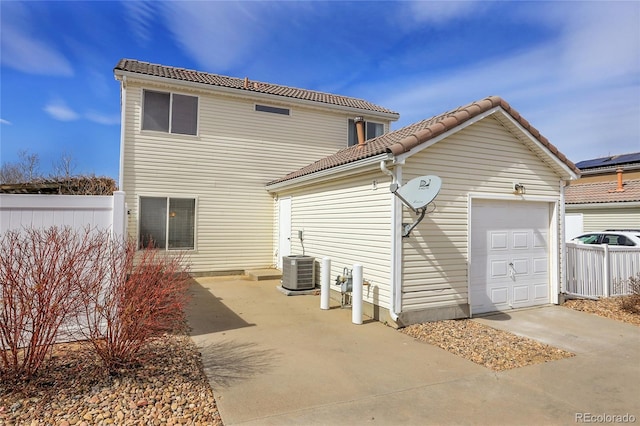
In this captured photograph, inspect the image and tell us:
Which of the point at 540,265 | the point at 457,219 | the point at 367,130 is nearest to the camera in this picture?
the point at 457,219

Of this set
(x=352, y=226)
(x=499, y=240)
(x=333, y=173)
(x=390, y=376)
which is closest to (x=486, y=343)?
(x=390, y=376)

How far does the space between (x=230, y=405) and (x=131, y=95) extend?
992 centimetres

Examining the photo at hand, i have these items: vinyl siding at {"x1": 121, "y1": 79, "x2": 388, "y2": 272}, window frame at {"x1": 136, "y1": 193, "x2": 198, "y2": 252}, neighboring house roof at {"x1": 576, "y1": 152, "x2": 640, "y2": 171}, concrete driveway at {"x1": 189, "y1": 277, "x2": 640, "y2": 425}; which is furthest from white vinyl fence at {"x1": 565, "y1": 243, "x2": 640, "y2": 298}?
neighboring house roof at {"x1": 576, "y1": 152, "x2": 640, "y2": 171}

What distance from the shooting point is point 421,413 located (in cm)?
326

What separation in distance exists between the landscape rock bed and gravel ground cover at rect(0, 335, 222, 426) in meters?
3.45

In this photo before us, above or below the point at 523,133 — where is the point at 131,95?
above

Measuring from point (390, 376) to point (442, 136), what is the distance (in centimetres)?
422

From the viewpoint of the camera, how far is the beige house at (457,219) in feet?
20.2

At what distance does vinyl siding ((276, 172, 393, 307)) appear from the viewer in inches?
251

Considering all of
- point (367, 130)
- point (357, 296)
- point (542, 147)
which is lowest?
point (357, 296)

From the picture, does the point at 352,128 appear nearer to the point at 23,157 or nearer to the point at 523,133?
the point at 523,133

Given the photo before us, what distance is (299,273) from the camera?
8625 mm

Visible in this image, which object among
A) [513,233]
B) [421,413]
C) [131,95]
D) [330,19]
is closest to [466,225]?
[513,233]

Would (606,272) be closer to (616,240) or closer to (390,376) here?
(616,240)
